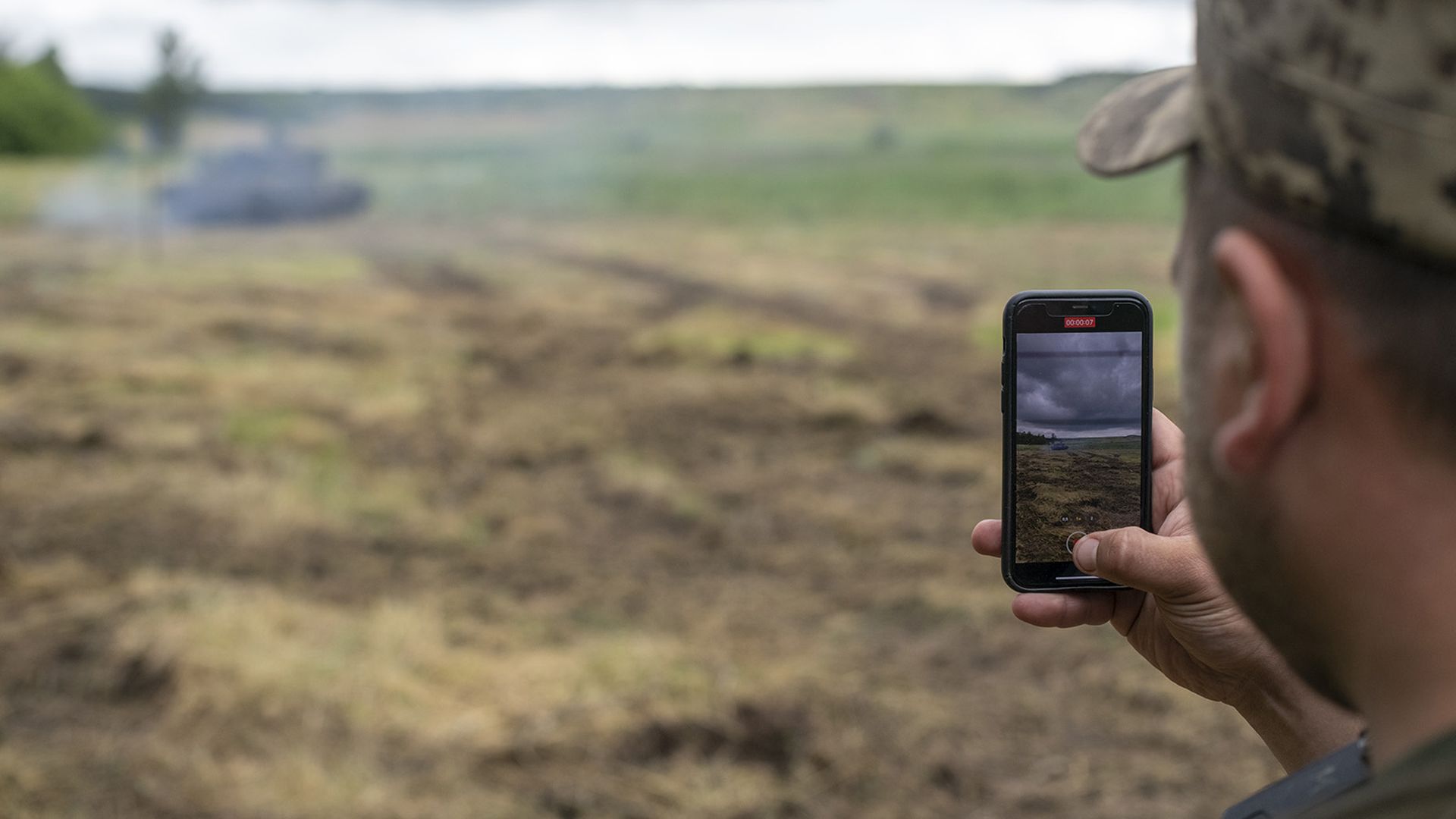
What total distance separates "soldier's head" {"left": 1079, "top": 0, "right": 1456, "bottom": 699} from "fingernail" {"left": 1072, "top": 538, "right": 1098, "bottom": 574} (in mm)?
660

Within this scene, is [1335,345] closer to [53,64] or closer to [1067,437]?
[1067,437]

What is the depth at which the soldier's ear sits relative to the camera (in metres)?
0.81

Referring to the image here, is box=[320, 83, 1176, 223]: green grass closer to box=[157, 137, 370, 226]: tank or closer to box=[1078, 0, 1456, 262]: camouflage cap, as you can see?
box=[157, 137, 370, 226]: tank

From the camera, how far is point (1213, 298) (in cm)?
88

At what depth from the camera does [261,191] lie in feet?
106

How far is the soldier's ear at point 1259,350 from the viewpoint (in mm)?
812

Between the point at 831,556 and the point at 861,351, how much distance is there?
6.21 meters

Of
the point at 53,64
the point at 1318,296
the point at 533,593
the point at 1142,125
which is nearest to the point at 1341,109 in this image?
the point at 1318,296

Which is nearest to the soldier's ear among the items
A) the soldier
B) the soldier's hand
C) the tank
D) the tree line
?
the soldier

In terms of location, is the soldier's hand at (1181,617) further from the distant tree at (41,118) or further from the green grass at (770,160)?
the distant tree at (41,118)

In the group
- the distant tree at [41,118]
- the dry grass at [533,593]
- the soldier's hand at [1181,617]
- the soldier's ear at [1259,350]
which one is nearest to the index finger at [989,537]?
the soldier's hand at [1181,617]

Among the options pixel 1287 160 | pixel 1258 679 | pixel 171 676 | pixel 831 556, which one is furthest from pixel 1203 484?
pixel 831 556

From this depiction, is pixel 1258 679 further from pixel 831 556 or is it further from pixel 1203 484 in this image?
pixel 831 556

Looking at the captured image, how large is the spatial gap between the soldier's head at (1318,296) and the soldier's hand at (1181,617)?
0.60 metres
